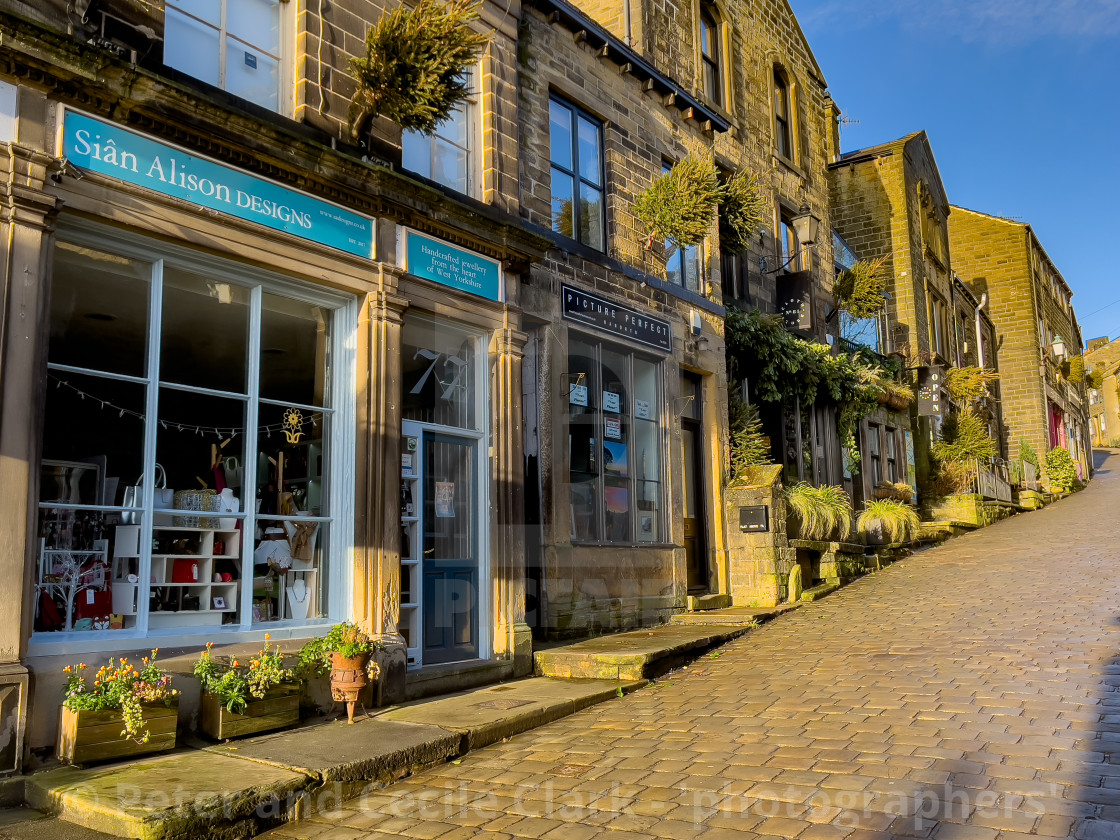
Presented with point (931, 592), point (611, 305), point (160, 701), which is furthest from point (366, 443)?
point (931, 592)

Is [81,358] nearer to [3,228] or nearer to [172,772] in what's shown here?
[3,228]

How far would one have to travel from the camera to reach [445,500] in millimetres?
8781

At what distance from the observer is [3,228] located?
218 inches

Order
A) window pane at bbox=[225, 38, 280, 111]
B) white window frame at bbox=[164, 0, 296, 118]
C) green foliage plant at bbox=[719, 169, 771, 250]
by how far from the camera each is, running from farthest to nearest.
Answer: green foliage plant at bbox=[719, 169, 771, 250] < white window frame at bbox=[164, 0, 296, 118] < window pane at bbox=[225, 38, 280, 111]

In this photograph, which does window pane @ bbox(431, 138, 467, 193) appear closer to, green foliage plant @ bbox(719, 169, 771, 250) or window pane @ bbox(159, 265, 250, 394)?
window pane @ bbox(159, 265, 250, 394)

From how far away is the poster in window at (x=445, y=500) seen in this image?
8734 millimetres

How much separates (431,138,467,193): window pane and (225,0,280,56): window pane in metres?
1.97

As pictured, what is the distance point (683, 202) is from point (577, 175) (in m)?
1.43

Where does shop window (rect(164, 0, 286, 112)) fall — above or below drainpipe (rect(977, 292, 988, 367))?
below

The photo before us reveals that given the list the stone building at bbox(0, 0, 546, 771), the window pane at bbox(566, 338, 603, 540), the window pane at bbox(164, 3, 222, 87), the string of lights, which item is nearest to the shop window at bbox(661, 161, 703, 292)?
the window pane at bbox(566, 338, 603, 540)

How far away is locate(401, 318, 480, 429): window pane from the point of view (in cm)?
869

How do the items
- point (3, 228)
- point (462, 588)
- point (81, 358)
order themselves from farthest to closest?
point (462, 588)
point (81, 358)
point (3, 228)

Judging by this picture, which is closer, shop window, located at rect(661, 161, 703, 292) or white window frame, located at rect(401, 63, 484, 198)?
white window frame, located at rect(401, 63, 484, 198)

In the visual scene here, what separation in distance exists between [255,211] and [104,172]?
1.18 meters
